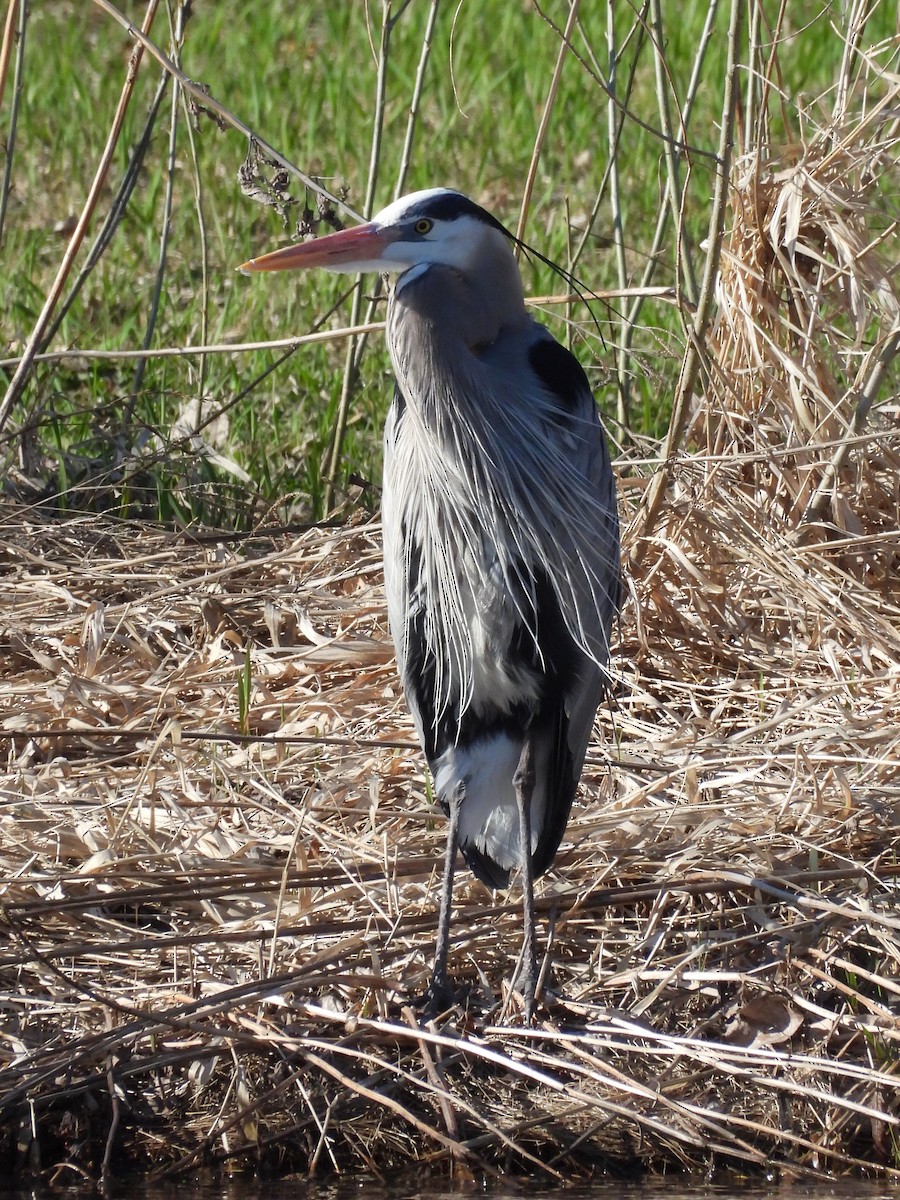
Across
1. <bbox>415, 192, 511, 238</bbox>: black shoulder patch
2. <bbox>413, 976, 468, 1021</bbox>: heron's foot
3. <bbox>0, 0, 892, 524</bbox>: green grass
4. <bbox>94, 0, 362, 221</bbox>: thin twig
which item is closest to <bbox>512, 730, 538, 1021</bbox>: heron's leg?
<bbox>413, 976, 468, 1021</bbox>: heron's foot

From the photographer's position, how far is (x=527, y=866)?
3.12m

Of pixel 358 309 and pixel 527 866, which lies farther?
pixel 358 309

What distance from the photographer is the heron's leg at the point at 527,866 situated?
9.86 feet

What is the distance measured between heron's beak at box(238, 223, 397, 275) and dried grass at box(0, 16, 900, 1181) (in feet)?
3.37

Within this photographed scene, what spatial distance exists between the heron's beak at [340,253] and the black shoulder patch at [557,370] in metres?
0.45

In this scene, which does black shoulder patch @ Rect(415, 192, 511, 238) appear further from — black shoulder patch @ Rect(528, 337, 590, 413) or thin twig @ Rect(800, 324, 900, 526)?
thin twig @ Rect(800, 324, 900, 526)

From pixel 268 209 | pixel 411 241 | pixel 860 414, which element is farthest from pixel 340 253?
pixel 268 209

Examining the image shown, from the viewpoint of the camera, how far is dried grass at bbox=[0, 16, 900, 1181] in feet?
9.23

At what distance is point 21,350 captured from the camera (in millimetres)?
5605

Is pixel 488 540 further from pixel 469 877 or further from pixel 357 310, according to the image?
pixel 357 310

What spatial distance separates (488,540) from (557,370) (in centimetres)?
40

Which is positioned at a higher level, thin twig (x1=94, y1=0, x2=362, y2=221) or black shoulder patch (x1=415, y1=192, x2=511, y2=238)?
thin twig (x1=94, y1=0, x2=362, y2=221)

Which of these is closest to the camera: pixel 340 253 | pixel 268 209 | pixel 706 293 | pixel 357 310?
pixel 340 253

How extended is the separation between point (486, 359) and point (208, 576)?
4.43ft
